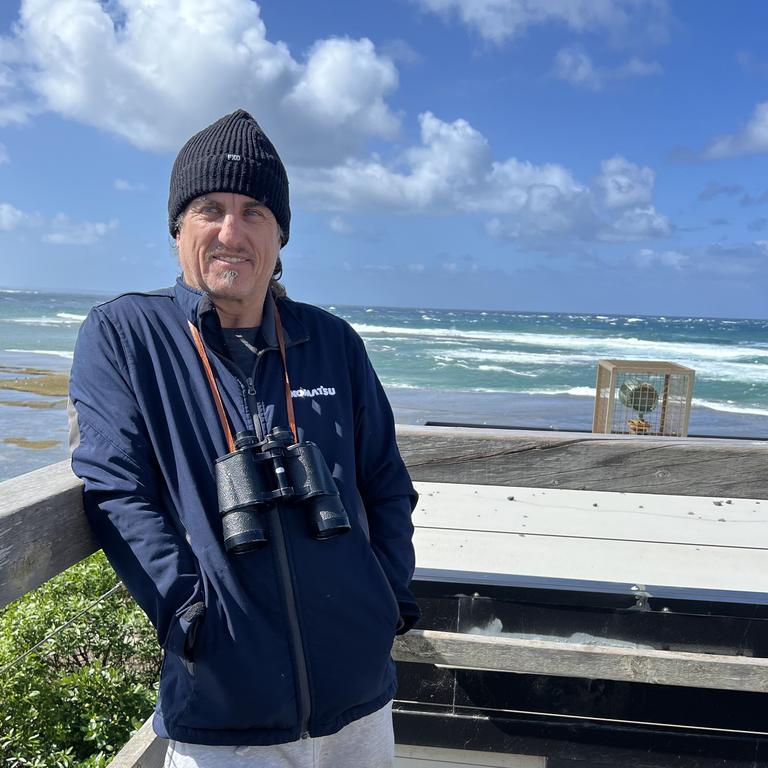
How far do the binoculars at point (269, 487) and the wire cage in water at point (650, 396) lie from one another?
463 cm

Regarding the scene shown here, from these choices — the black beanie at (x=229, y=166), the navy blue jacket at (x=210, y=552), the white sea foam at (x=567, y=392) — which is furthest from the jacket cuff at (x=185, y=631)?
the white sea foam at (x=567, y=392)

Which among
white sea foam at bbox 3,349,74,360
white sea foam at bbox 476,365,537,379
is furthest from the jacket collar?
white sea foam at bbox 3,349,74,360

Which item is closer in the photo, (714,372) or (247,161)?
(247,161)

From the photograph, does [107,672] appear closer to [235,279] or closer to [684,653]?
[235,279]

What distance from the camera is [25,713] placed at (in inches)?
97.2

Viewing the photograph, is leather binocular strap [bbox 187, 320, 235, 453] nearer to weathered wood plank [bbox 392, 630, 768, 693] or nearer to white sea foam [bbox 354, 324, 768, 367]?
weathered wood plank [bbox 392, 630, 768, 693]

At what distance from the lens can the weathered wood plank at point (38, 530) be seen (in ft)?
4.30

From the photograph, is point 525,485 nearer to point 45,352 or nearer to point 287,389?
Answer: point 287,389

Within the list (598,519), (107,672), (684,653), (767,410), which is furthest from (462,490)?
(767,410)

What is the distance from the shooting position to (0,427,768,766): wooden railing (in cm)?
140

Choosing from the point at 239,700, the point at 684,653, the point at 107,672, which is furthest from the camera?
the point at 107,672

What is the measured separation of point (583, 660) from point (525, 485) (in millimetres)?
679

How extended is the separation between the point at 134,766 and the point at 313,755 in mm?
508

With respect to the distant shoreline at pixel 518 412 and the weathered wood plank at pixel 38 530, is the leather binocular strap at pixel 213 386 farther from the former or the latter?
the distant shoreline at pixel 518 412
